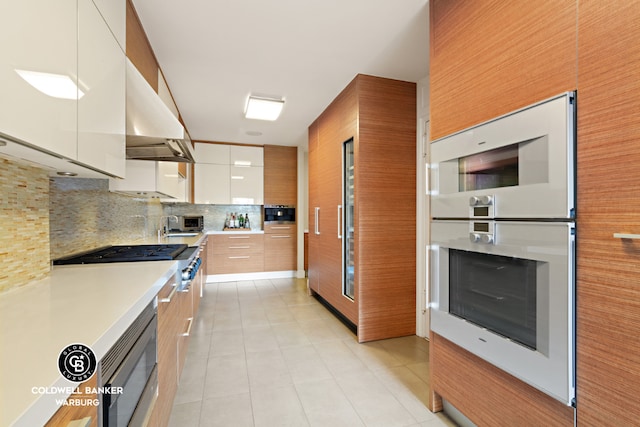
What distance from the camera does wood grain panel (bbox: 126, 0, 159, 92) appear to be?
5.80 feet

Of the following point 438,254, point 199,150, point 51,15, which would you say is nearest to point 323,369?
point 438,254

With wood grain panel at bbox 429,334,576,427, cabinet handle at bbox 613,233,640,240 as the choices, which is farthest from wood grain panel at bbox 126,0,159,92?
wood grain panel at bbox 429,334,576,427

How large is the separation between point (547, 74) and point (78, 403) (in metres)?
1.75

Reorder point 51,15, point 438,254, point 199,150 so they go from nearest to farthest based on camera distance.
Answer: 1. point 51,15
2. point 438,254
3. point 199,150

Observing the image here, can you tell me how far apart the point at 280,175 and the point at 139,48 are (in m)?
3.69

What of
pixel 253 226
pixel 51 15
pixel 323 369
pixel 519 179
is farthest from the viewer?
pixel 253 226

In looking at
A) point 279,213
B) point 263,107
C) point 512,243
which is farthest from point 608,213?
point 279,213

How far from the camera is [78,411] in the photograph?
0.60m

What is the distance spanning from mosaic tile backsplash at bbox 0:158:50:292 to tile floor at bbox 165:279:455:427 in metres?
1.18

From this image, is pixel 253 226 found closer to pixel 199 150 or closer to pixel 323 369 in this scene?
pixel 199 150

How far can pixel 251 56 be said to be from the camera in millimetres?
2424

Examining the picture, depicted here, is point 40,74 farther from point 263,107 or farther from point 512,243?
point 263,107

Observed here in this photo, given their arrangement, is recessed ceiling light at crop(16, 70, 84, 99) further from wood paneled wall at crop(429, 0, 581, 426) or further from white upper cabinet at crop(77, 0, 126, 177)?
wood paneled wall at crop(429, 0, 581, 426)

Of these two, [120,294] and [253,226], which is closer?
[120,294]
